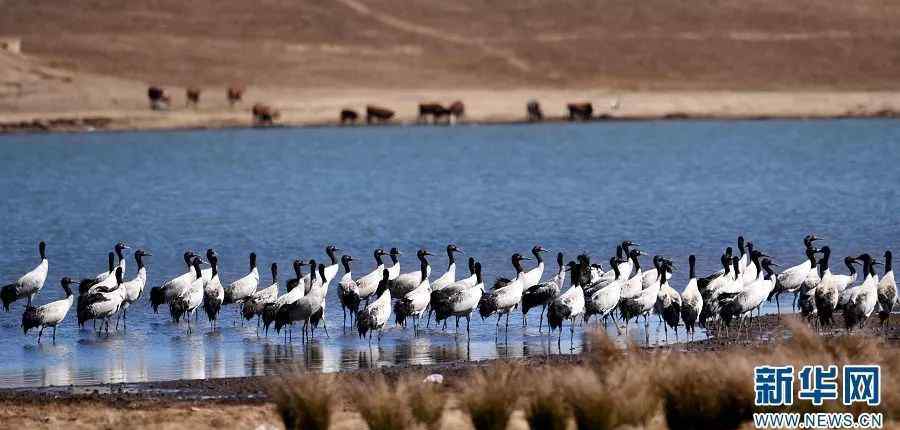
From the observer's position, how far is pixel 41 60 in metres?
79.6

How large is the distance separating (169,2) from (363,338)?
266ft

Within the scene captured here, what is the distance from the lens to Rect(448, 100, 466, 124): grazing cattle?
69.8 m

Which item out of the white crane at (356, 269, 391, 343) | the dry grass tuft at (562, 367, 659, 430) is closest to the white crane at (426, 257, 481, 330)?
the white crane at (356, 269, 391, 343)

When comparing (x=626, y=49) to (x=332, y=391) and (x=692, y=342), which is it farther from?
(x=332, y=391)

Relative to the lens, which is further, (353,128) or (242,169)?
(353,128)

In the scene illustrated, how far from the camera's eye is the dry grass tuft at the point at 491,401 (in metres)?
12.1

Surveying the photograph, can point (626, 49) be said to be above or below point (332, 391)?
above

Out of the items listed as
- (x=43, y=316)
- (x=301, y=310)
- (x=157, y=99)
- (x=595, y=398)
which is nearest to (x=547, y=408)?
(x=595, y=398)

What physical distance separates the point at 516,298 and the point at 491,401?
796cm

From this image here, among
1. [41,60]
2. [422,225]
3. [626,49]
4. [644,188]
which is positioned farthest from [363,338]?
[626,49]

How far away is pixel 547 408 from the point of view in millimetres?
12000

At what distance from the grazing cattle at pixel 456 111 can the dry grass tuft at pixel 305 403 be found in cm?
5712

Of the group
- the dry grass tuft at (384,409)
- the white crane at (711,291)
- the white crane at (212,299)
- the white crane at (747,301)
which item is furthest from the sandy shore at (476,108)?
the dry grass tuft at (384,409)

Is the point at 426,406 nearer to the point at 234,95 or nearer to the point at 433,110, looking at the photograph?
the point at 433,110
